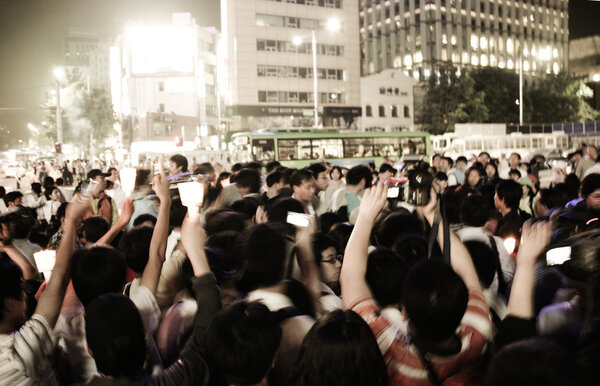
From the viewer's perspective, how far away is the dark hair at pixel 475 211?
4211mm

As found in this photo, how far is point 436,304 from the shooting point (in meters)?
1.99

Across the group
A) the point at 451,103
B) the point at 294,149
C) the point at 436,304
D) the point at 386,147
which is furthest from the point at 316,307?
the point at 451,103

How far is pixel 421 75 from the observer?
80875 millimetres

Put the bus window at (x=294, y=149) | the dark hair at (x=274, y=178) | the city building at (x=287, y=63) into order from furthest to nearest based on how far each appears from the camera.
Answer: the city building at (x=287, y=63) → the bus window at (x=294, y=149) → the dark hair at (x=274, y=178)

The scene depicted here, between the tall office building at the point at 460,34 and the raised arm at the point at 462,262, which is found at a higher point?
the tall office building at the point at 460,34

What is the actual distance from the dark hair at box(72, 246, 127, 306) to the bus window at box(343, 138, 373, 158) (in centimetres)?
2411

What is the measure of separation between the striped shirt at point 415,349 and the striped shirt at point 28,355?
1.50m

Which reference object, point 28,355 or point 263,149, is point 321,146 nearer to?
point 263,149

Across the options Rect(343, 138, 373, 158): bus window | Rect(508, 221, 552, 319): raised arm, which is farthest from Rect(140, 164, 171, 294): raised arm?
Rect(343, 138, 373, 158): bus window

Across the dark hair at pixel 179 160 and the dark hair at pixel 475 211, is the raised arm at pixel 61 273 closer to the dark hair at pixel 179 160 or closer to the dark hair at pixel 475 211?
the dark hair at pixel 475 211

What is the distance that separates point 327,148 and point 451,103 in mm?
35004

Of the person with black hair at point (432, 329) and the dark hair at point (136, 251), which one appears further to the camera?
the dark hair at point (136, 251)

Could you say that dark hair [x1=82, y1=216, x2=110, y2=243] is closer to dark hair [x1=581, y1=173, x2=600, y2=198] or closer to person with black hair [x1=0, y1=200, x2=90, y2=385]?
person with black hair [x1=0, y1=200, x2=90, y2=385]

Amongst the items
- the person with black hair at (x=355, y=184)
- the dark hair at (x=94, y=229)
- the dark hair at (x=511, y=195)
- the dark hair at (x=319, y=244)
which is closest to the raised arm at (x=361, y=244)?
the dark hair at (x=319, y=244)
